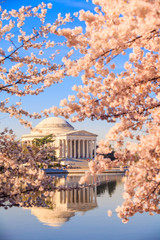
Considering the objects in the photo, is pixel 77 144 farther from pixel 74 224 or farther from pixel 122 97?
pixel 122 97

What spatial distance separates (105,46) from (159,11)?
185 centimetres

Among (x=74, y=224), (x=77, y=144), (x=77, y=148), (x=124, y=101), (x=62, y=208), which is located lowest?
(x=74, y=224)

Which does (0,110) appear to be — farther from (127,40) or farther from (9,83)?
(127,40)

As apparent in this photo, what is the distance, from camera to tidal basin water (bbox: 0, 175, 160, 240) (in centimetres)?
1755

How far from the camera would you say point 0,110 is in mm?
10047

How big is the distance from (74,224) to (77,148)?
97.7 meters

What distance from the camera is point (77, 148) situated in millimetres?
117812

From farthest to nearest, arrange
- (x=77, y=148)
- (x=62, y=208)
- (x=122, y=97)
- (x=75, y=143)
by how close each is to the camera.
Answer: (x=77, y=148)
(x=75, y=143)
(x=62, y=208)
(x=122, y=97)

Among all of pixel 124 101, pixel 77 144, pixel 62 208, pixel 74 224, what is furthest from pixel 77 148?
pixel 124 101

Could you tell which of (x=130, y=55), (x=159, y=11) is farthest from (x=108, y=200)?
(x=159, y=11)

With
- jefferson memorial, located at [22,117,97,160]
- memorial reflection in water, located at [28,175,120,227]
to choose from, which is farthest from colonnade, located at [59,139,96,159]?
memorial reflection in water, located at [28,175,120,227]

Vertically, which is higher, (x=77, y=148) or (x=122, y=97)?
(x=77, y=148)

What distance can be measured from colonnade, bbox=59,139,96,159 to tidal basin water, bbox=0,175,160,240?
282ft

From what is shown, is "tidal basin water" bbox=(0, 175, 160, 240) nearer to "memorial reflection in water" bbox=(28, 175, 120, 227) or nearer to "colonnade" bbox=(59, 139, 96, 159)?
"memorial reflection in water" bbox=(28, 175, 120, 227)
